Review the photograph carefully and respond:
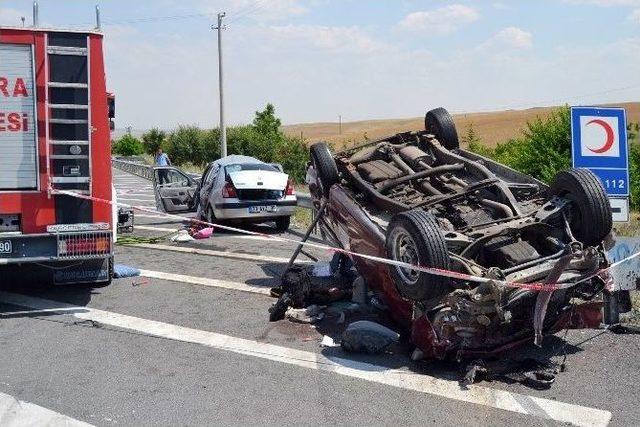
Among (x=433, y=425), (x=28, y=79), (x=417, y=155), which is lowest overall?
(x=433, y=425)

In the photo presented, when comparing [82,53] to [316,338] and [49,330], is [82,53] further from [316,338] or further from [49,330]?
[316,338]

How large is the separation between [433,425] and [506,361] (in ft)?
4.55

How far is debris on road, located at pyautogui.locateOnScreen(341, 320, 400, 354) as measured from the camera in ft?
19.3

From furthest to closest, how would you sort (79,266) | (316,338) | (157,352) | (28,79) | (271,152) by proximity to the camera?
1. (271,152)
2. (79,266)
3. (28,79)
4. (316,338)
5. (157,352)

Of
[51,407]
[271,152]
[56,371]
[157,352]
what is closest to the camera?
[51,407]

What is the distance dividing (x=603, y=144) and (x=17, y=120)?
596 centimetres

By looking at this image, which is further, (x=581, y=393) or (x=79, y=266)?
(x=79, y=266)

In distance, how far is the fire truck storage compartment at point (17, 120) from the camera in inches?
283

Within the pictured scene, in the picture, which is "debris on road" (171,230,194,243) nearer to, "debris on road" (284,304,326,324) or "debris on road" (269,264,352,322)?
"debris on road" (269,264,352,322)

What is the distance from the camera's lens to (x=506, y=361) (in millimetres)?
5590

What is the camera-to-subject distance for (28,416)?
15.1ft

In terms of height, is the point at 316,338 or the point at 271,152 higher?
the point at 271,152

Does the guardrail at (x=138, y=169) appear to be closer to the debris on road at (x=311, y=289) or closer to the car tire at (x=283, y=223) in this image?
the car tire at (x=283, y=223)

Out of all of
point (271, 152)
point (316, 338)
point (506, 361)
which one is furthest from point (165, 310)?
point (271, 152)
